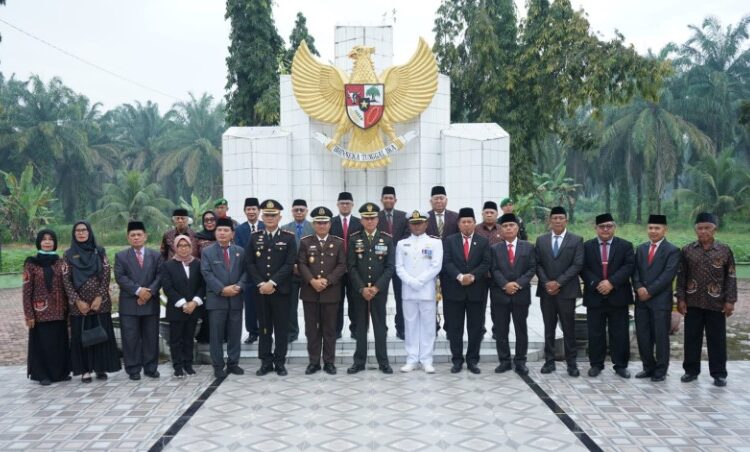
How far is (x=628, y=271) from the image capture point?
17.2 ft

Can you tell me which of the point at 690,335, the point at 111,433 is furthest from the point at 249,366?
the point at 690,335

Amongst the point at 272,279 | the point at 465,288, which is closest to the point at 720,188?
the point at 465,288

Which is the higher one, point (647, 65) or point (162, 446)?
point (647, 65)

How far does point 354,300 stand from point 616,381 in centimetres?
238

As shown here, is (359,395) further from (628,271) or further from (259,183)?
(259,183)

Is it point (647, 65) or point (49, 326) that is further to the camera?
point (647, 65)

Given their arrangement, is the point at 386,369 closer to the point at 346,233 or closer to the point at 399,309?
the point at 399,309

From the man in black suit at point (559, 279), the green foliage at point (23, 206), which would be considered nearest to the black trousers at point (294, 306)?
the man in black suit at point (559, 279)

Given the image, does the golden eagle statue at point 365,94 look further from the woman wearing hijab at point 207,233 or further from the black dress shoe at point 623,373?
the black dress shoe at point 623,373

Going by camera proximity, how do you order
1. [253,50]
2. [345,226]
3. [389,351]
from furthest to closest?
[253,50] < [345,226] < [389,351]

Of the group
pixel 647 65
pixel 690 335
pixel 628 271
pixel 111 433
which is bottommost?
pixel 111 433

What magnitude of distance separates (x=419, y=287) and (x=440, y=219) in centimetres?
109

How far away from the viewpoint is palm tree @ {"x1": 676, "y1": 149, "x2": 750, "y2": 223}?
22.9m

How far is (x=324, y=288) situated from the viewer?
17.8ft
